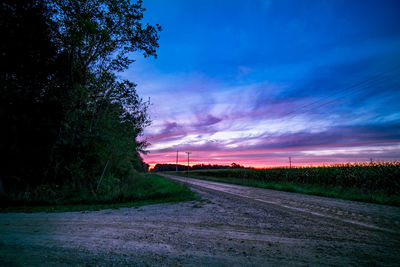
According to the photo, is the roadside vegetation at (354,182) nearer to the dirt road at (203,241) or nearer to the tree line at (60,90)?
the dirt road at (203,241)

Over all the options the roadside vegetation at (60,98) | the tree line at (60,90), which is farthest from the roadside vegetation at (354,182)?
the tree line at (60,90)

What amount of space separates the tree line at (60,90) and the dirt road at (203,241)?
6.72 m

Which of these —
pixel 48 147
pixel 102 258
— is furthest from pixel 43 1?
pixel 102 258

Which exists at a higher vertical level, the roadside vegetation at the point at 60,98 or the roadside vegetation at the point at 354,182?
the roadside vegetation at the point at 60,98

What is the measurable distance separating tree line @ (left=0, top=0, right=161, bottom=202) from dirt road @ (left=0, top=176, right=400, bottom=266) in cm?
672

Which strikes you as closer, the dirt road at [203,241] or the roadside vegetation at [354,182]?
the dirt road at [203,241]

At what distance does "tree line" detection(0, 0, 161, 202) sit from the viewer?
10.2m

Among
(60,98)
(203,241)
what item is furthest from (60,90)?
(203,241)

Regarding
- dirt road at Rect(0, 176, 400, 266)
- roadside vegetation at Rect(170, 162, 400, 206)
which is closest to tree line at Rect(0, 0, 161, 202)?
dirt road at Rect(0, 176, 400, 266)

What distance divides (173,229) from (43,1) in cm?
1468

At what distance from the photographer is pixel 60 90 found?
11477 mm

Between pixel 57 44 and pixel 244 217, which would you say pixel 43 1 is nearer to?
pixel 57 44

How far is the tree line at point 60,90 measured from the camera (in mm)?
10195

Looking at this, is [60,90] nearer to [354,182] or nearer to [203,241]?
[203,241]
